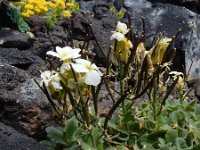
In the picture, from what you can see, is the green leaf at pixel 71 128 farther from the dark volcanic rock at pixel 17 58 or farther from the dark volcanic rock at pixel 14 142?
the dark volcanic rock at pixel 17 58

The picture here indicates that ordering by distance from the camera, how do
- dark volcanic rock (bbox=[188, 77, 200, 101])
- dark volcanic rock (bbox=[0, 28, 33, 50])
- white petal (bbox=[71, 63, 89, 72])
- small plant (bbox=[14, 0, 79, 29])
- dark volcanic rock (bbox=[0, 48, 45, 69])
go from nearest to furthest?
white petal (bbox=[71, 63, 89, 72]) → dark volcanic rock (bbox=[0, 48, 45, 69]) → dark volcanic rock (bbox=[188, 77, 200, 101]) → dark volcanic rock (bbox=[0, 28, 33, 50]) → small plant (bbox=[14, 0, 79, 29])

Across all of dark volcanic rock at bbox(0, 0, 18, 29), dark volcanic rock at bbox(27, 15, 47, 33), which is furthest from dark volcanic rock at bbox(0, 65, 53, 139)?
dark volcanic rock at bbox(27, 15, 47, 33)

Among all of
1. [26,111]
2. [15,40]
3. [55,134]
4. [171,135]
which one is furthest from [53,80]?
[15,40]

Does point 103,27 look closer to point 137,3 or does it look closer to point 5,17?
point 5,17

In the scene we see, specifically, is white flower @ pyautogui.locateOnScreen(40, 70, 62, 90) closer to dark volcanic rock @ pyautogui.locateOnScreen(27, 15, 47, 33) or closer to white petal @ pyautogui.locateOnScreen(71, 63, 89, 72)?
white petal @ pyautogui.locateOnScreen(71, 63, 89, 72)

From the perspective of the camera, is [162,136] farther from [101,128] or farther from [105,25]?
[105,25]

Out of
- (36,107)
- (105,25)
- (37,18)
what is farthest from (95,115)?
(37,18)

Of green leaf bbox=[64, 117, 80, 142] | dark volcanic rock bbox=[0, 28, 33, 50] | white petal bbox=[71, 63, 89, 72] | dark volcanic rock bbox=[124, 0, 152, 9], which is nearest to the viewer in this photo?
white petal bbox=[71, 63, 89, 72]
